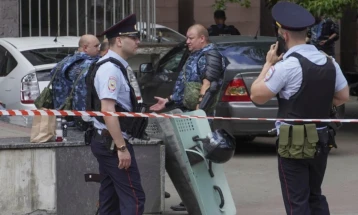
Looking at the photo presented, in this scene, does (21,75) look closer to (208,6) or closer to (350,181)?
(350,181)

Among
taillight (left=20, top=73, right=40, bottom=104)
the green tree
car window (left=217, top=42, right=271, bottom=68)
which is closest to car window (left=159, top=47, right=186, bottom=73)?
car window (left=217, top=42, right=271, bottom=68)

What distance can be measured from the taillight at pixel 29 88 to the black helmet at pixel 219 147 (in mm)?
4652

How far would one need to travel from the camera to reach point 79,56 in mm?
8727

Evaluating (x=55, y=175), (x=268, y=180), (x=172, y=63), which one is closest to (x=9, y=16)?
(x=172, y=63)

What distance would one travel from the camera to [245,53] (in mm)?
11250

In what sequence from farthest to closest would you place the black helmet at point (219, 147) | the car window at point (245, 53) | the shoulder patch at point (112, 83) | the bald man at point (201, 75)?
the car window at point (245, 53) < the bald man at point (201, 75) < the black helmet at point (219, 147) < the shoulder patch at point (112, 83)

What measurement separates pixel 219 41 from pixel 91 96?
557 centimetres

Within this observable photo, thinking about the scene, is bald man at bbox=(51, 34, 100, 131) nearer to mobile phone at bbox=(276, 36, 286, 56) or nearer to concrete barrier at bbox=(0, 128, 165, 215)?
concrete barrier at bbox=(0, 128, 165, 215)

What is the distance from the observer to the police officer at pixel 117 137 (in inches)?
236

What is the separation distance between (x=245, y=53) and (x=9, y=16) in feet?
17.7

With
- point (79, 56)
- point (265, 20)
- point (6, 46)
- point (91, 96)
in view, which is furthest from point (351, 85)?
point (91, 96)

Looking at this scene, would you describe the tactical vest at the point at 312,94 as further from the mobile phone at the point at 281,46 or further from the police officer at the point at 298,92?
the mobile phone at the point at 281,46

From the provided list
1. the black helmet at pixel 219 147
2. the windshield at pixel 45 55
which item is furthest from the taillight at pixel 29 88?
the black helmet at pixel 219 147

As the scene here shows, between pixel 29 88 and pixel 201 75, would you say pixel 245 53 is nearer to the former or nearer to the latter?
pixel 29 88
